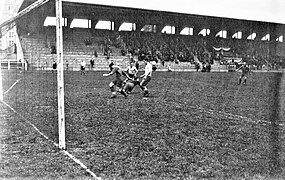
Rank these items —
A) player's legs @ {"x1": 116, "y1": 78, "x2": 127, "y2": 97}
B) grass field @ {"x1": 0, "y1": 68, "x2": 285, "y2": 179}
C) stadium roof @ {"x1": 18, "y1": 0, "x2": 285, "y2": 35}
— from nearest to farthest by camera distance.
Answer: grass field @ {"x1": 0, "y1": 68, "x2": 285, "y2": 179} < player's legs @ {"x1": 116, "y1": 78, "x2": 127, "y2": 97} < stadium roof @ {"x1": 18, "y1": 0, "x2": 285, "y2": 35}

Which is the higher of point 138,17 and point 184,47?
point 138,17

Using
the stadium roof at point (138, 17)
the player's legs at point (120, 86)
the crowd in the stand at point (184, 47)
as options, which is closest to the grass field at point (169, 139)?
the player's legs at point (120, 86)

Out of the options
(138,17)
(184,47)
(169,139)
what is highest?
(138,17)

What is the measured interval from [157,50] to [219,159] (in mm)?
43813

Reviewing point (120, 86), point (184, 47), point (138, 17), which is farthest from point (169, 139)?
point (184, 47)

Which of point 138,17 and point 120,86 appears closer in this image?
point 120,86

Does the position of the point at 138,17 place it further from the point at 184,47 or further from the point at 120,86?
the point at 120,86

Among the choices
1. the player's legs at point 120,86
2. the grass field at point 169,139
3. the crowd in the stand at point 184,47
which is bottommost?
the grass field at point 169,139

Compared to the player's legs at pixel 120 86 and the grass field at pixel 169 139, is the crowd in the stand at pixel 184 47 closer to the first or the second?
the player's legs at pixel 120 86

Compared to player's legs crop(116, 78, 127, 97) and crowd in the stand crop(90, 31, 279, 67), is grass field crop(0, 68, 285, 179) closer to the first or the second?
player's legs crop(116, 78, 127, 97)

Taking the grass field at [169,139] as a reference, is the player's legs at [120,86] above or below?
above

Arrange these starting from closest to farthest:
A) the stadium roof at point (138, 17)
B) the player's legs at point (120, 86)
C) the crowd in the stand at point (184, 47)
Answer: the player's legs at point (120, 86) < the stadium roof at point (138, 17) < the crowd in the stand at point (184, 47)

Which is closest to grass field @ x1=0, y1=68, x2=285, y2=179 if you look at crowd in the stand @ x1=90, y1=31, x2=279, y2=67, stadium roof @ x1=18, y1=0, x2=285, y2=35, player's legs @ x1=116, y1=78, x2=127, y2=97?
player's legs @ x1=116, y1=78, x2=127, y2=97

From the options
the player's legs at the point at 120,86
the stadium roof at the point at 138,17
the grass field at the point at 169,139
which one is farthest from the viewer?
the stadium roof at the point at 138,17
